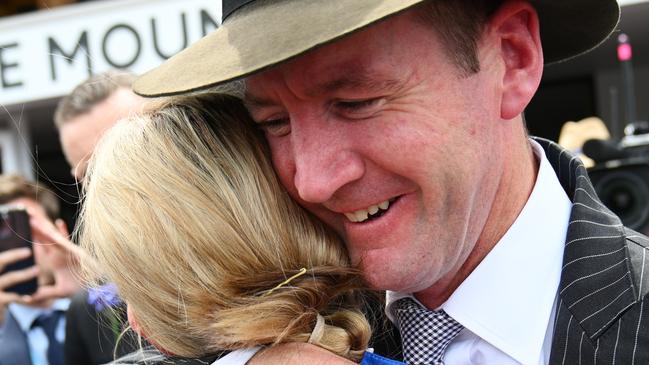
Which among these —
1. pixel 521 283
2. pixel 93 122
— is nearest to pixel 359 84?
pixel 521 283

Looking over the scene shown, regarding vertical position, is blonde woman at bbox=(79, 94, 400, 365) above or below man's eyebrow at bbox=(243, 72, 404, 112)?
below

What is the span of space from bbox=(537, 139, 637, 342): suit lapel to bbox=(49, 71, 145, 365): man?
1.60 m

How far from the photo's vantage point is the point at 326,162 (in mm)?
1283

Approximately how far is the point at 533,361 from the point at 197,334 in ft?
1.71

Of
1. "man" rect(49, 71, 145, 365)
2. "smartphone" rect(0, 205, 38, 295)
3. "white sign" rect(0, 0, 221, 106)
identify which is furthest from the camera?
"white sign" rect(0, 0, 221, 106)

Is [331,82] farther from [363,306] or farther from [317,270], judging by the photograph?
[363,306]

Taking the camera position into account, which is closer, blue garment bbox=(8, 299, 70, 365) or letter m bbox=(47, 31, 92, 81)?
blue garment bbox=(8, 299, 70, 365)

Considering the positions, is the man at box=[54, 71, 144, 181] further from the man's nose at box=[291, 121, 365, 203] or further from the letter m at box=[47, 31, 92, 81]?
the letter m at box=[47, 31, 92, 81]

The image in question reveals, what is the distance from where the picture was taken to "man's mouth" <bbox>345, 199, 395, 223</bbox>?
4.41 ft

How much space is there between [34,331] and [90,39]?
3.02 meters

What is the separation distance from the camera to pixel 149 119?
1.53 metres

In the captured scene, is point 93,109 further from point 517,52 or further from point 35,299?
point 517,52

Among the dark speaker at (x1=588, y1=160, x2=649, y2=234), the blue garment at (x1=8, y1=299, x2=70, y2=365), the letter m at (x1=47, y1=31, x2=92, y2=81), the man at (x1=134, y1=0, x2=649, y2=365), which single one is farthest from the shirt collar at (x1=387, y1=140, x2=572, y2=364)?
the letter m at (x1=47, y1=31, x2=92, y2=81)

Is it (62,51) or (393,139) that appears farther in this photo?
(62,51)
